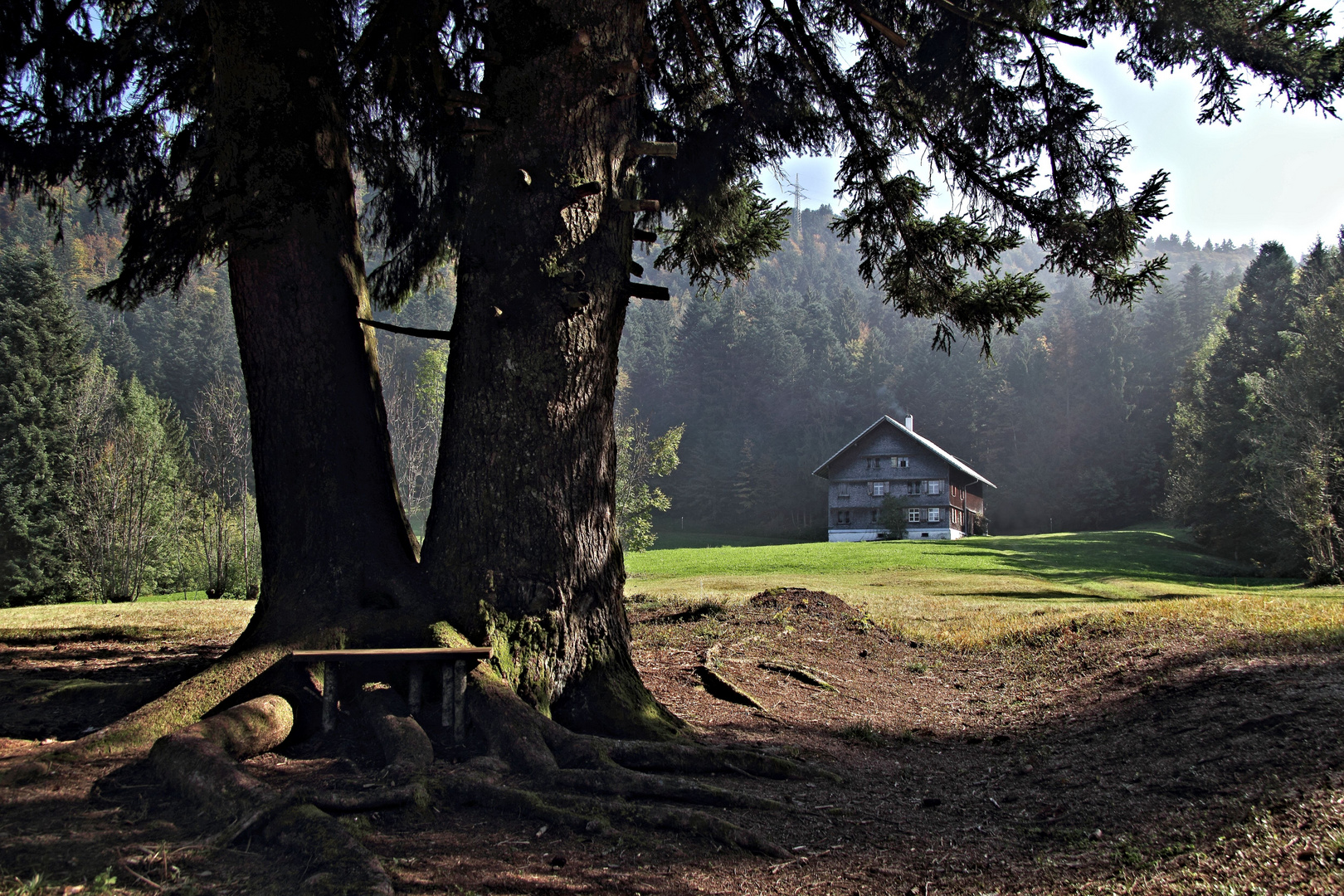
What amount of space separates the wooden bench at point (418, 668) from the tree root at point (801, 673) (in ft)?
13.2

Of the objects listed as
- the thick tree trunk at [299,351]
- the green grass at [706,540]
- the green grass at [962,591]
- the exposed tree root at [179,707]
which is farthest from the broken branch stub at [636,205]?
the green grass at [706,540]

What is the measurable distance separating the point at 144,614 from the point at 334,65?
10569mm

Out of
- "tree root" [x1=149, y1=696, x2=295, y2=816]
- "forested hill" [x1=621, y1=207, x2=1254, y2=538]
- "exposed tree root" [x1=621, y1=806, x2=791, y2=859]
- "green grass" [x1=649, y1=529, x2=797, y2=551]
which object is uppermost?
"forested hill" [x1=621, y1=207, x2=1254, y2=538]

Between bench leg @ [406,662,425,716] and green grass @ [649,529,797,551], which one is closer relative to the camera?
bench leg @ [406,662,425,716]

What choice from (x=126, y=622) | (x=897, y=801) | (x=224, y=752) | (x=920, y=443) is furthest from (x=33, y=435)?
(x=920, y=443)

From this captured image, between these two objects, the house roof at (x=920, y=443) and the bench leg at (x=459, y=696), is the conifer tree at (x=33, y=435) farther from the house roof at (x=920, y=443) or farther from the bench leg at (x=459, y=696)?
the house roof at (x=920, y=443)

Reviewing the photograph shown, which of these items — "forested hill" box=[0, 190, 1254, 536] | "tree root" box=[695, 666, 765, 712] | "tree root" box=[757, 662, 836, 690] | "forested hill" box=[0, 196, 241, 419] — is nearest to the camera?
"tree root" box=[695, 666, 765, 712]

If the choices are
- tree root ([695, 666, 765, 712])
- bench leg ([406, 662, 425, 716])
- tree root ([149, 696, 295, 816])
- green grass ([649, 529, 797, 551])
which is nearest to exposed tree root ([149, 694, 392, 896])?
tree root ([149, 696, 295, 816])

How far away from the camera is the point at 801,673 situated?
311 inches

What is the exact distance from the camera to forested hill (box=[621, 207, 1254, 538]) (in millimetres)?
78062

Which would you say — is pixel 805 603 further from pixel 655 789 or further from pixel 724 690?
pixel 655 789

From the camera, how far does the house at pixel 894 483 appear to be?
190ft

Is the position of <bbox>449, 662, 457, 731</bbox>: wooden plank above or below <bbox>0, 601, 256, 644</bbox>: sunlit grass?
above

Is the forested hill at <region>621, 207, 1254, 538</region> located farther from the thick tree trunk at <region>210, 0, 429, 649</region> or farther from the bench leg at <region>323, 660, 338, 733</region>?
the bench leg at <region>323, 660, 338, 733</region>
